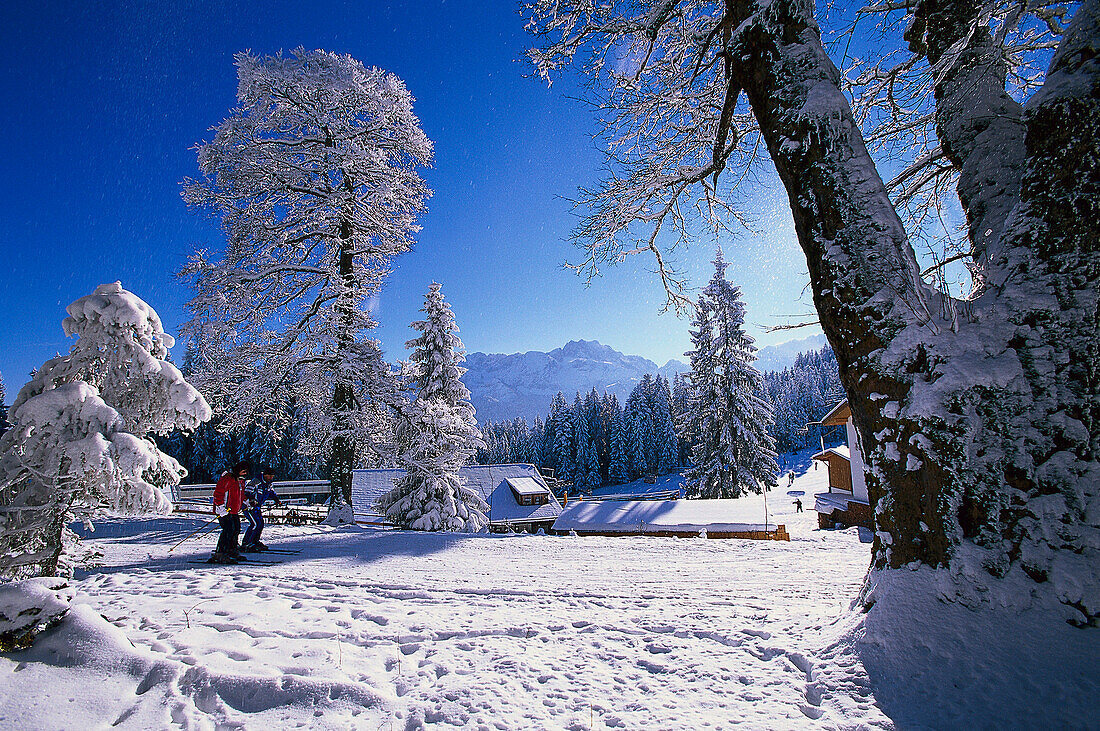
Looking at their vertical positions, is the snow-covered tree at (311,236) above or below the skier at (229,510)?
above

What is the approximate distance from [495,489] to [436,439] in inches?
1064

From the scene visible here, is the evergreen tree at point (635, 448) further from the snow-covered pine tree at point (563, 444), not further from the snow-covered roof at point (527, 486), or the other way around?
the snow-covered roof at point (527, 486)

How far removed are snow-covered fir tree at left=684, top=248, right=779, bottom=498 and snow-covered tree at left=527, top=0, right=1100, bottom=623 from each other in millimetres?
23501

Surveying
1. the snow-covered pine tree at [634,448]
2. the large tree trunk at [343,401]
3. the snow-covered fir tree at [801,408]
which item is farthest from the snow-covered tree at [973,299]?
the snow-covered fir tree at [801,408]

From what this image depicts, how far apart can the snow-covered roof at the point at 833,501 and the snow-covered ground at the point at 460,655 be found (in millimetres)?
12026

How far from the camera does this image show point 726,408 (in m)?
26.9

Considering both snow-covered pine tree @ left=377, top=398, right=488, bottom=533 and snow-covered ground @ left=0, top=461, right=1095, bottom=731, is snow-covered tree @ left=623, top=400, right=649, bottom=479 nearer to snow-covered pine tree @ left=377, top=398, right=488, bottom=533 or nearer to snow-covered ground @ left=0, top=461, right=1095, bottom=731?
snow-covered pine tree @ left=377, top=398, right=488, bottom=533

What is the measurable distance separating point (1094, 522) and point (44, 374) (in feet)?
22.3

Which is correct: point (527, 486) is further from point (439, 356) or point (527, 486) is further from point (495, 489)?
point (439, 356)

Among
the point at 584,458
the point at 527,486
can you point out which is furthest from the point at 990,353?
the point at 584,458

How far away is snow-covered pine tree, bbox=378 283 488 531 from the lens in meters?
13.2

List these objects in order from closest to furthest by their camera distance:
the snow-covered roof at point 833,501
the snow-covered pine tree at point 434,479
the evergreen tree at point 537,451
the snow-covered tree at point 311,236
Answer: the snow-covered tree at point 311,236 < the snow-covered pine tree at point 434,479 < the snow-covered roof at point 833,501 < the evergreen tree at point 537,451

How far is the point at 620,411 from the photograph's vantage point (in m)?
72.2

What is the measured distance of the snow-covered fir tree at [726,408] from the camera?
26.4 metres
